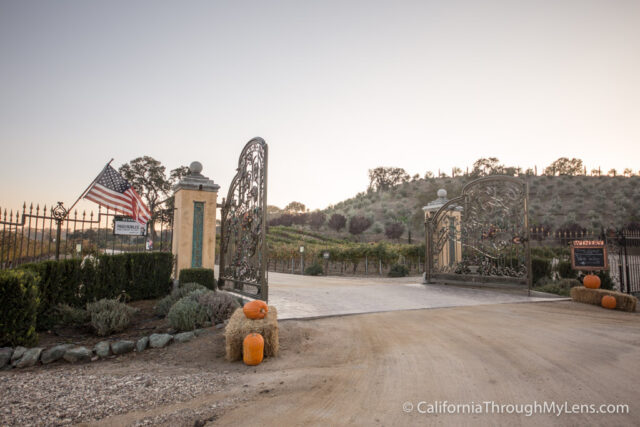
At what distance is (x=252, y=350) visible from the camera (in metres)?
4.12

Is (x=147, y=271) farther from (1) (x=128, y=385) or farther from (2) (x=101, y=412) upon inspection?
(2) (x=101, y=412)

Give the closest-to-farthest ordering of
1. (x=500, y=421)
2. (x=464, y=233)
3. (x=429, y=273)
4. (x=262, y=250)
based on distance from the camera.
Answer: (x=500, y=421), (x=262, y=250), (x=464, y=233), (x=429, y=273)

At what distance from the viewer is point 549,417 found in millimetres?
2766

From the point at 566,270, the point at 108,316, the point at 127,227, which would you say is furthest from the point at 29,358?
the point at 566,270

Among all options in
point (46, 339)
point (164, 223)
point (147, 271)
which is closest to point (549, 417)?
point (46, 339)

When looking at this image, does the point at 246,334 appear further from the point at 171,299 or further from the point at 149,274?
the point at 149,274

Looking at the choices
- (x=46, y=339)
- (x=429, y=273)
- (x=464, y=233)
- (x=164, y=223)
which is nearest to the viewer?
(x=46, y=339)

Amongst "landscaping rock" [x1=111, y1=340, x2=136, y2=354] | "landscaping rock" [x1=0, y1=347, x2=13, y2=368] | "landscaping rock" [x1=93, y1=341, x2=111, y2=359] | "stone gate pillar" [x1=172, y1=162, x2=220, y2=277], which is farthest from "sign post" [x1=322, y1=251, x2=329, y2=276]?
"landscaping rock" [x1=0, y1=347, x2=13, y2=368]

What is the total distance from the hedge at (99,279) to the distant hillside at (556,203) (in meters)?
30.4

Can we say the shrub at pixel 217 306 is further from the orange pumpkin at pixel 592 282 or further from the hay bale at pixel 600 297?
the orange pumpkin at pixel 592 282

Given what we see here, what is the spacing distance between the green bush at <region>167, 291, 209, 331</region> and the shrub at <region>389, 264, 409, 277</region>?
14978 mm

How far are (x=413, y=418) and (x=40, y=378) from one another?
406 centimetres

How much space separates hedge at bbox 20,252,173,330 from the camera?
18.3 ft

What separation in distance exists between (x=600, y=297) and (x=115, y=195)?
1181 cm
